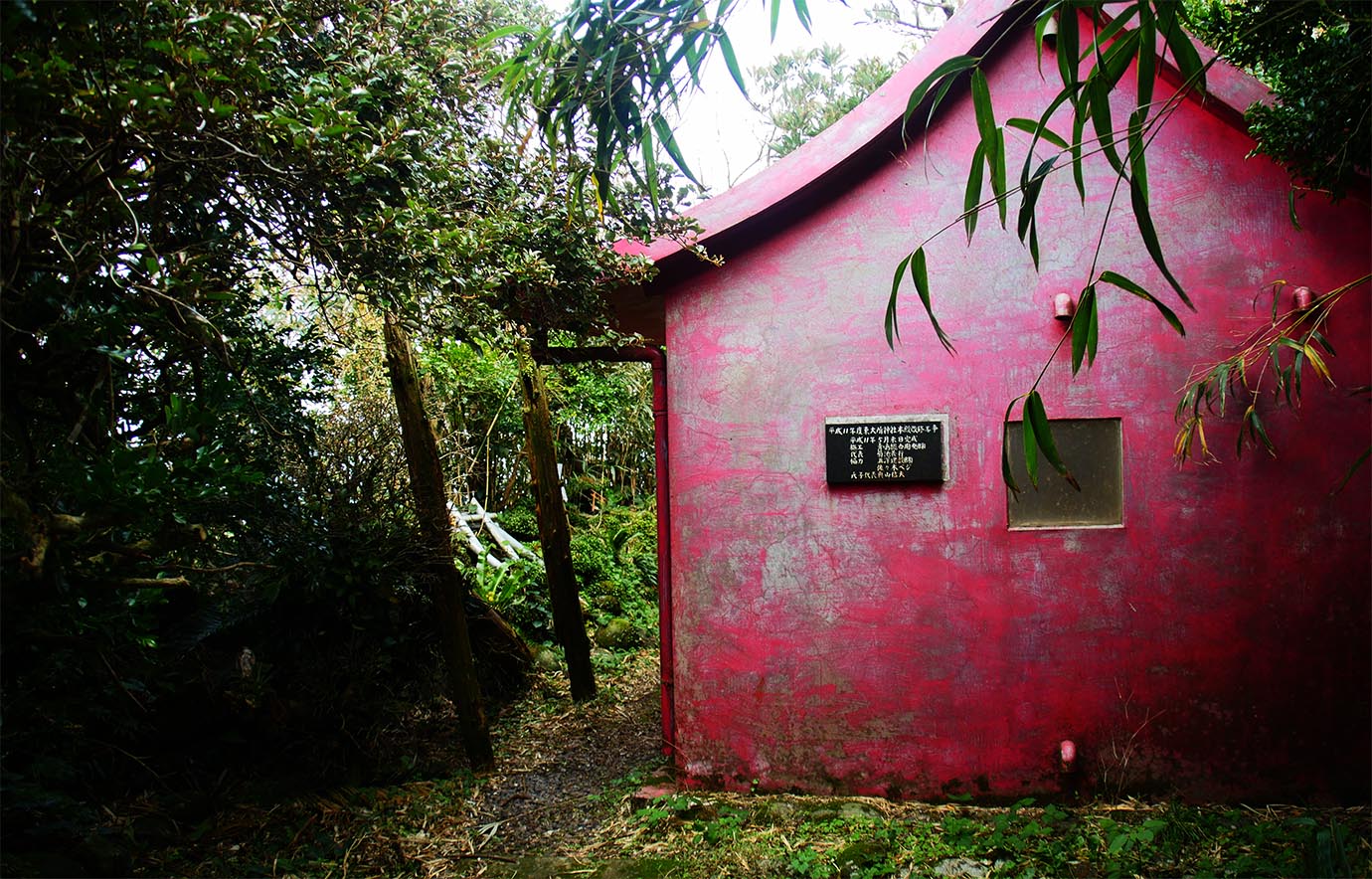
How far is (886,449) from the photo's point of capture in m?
4.79

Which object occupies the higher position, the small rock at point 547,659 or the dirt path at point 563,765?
the small rock at point 547,659

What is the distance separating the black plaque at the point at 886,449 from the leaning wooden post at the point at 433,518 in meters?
2.63

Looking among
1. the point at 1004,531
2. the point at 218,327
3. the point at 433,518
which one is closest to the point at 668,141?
the point at 218,327

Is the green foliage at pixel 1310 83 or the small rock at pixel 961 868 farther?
the small rock at pixel 961 868

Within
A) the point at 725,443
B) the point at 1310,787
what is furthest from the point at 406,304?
the point at 1310,787

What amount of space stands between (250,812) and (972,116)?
5.95 metres

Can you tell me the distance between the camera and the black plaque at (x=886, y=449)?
4.74m

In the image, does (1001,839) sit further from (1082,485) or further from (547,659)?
(547,659)

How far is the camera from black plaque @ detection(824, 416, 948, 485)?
4.74 metres

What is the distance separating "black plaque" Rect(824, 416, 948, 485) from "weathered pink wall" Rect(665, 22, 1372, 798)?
0.08 meters

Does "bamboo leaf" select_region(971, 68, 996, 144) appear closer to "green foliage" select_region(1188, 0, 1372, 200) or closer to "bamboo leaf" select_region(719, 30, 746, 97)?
"bamboo leaf" select_region(719, 30, 746, 97)

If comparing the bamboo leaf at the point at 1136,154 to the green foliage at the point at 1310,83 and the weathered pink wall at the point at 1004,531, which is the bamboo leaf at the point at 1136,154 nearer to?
the green foliage at the point at 1310,83

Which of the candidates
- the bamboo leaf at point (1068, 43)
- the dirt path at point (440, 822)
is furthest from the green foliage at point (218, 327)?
the bamboo leaf at point (1068, 43)

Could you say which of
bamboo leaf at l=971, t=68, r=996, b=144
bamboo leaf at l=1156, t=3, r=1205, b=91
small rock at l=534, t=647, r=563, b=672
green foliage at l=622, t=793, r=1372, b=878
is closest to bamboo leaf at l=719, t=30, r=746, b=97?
bamboo leaf at l=971, t=68, r=996, b=144
